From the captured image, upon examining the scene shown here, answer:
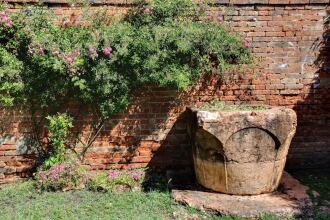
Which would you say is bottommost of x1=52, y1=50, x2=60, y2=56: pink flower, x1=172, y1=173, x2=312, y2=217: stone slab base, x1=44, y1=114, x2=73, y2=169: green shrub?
x1=172, y1=173, x2=312, y2=217: stone slab base

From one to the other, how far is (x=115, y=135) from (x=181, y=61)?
148cm

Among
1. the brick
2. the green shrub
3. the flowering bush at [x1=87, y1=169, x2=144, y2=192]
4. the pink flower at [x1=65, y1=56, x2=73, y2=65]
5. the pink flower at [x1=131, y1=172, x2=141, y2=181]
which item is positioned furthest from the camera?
the brick

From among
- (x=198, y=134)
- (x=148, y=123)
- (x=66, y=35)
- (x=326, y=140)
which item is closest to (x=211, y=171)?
(x=198, y=134)

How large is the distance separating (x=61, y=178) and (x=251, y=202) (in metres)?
2.50

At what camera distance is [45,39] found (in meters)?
5.45

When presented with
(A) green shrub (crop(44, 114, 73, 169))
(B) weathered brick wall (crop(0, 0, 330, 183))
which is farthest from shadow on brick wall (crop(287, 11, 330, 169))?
(A) green shrub (crop(44, 114, 73, 169))

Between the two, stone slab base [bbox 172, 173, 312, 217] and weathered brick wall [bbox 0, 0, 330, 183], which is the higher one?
weathered brick wall [bbox 0, 0, 330, 183]

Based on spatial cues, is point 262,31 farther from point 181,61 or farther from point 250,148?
point 250,148

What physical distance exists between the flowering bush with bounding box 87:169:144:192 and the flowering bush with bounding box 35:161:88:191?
0.17 metres

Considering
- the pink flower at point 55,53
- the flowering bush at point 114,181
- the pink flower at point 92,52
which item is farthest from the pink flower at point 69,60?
the flowering bush at point 114,181

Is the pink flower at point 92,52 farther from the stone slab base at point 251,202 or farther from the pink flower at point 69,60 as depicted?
the stone slab base at point 251,202

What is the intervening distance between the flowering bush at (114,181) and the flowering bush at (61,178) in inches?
6.9

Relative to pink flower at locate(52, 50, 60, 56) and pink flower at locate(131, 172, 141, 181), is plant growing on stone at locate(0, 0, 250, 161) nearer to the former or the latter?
pink flower at locate(52, 50, 60, 56)

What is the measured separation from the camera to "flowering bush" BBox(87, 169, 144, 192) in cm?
550
